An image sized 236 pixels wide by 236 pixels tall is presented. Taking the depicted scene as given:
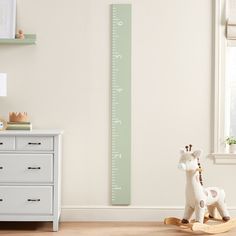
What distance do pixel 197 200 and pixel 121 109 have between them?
1038mm

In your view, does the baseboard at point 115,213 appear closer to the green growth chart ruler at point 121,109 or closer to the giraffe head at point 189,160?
the green growth chart ruler at point 121,109

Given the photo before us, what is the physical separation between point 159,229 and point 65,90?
56.5 inches

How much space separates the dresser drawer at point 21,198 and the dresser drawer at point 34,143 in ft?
1.01

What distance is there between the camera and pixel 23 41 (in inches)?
171

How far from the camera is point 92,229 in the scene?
417 centimetres

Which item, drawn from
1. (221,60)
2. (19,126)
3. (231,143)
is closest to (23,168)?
(19,126)

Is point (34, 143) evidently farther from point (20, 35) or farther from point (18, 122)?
point (20, 35)

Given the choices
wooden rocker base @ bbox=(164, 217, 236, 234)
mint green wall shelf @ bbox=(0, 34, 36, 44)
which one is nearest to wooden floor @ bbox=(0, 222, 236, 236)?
wooden rocker base @ bbox=(164, 217, 236, 234)

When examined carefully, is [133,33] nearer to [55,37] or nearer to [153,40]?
[153,40]

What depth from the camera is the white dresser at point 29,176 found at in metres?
4.01

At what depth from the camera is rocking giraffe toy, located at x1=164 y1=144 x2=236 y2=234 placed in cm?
400

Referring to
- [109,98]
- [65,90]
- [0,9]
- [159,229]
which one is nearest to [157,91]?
[109,98]

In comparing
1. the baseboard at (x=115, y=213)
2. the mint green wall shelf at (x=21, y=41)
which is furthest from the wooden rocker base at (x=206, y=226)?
the mint green wall shelf at (x=21, y=41)

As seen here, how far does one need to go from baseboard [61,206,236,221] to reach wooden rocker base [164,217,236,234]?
0.90ft
